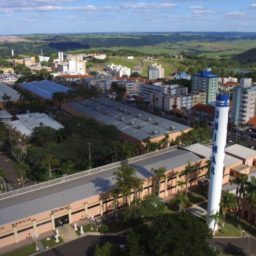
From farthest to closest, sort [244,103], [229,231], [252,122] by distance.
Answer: [244,103]
[252,122]
[229,231]

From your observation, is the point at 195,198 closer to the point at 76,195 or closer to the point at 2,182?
the point at 76,195

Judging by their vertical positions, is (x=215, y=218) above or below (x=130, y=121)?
below

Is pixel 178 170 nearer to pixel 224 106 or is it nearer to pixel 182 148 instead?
pixel 182 148

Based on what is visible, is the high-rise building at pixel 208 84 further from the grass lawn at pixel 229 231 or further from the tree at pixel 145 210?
the tree at pixel 145 210

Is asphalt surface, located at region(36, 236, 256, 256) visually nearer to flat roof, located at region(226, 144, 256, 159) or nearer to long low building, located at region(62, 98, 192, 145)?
flat roof, located at region(226, 144, 256, 159)

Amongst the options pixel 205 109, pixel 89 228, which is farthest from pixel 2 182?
pixel 205 109

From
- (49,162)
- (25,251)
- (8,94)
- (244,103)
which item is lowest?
(25,251)

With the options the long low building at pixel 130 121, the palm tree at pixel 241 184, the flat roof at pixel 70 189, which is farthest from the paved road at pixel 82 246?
the long low building at pixel 130 121
